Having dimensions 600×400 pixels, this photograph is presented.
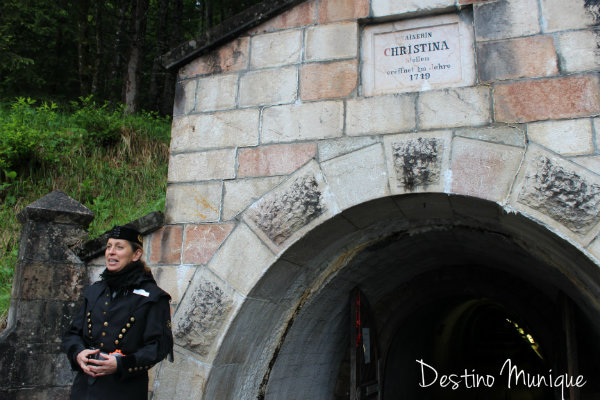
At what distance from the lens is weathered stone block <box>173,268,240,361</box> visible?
11.5ft

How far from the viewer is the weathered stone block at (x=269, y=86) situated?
379cm

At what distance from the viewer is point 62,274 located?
392 cm

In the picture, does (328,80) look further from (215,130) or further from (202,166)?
(202,166)

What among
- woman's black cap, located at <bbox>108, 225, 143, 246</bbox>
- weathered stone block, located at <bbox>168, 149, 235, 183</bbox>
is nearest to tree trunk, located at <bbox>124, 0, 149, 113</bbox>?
weathered stone block, located at <bbox>168, 149, 235, 183</bbox>

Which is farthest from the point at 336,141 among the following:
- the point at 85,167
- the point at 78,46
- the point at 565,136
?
the point at 78,46

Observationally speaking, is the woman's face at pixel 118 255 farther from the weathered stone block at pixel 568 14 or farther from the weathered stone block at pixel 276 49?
the weathered stone block at pixel 568 14

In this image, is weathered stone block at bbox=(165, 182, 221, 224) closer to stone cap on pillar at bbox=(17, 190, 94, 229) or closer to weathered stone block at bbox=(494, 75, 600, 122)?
stone cap on pillar at bbox=(17, 190, 94, 229)

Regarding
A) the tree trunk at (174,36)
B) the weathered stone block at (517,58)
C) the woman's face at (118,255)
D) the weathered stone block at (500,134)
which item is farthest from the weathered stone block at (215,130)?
the tree trunk at (174,36)

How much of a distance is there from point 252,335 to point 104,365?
4.86 ft

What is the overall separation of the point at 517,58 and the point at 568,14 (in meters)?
0.39

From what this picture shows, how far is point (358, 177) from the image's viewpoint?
346 centimetres

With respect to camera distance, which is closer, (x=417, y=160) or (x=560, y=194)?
(x=560, y=194)

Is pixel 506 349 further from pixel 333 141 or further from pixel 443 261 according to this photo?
pixel 333 141

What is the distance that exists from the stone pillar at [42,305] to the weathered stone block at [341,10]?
2456 millimetres
